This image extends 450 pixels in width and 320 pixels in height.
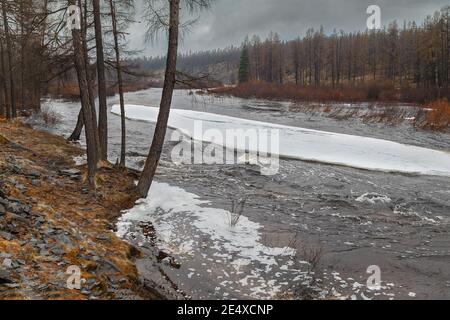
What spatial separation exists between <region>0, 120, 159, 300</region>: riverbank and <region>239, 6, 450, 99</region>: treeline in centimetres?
4012

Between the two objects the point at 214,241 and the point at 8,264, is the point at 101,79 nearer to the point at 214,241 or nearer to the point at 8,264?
the point at 214,241

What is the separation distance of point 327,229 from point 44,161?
8.48 metres

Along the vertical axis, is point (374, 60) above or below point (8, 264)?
above

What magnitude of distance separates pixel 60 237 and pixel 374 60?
84.3m

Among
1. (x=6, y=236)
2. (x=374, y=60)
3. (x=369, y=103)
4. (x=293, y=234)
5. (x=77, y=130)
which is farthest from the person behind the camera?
(x=374, y=60)

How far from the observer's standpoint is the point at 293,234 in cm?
806

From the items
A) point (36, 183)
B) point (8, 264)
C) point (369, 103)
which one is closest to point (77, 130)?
point (36, 183)

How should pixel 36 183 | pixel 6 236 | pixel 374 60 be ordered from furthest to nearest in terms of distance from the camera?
pixel 374 60 → pixel 36 183 → pixel 6 236

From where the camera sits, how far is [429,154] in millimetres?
16250

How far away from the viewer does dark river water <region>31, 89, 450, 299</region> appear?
5.98 meters

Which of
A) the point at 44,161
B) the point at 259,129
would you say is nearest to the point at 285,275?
the point at 44,161

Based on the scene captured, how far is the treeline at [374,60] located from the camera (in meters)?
54.7

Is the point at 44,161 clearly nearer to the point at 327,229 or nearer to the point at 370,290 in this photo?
the point at 327,229

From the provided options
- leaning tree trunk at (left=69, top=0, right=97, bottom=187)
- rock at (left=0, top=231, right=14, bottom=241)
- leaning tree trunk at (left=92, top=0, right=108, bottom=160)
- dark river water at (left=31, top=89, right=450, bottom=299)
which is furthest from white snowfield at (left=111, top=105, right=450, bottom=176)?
rock at (left=0, top=231, right=14, bottom=241)
